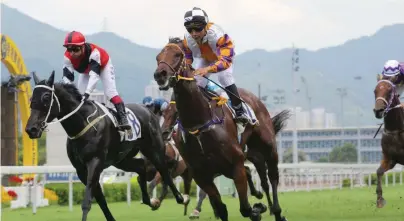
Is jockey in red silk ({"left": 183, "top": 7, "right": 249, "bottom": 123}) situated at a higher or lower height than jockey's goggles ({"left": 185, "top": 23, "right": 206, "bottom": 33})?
lower

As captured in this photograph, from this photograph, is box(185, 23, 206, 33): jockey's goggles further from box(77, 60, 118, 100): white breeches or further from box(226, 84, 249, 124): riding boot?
box(77, 60, 118, 100): white breeches

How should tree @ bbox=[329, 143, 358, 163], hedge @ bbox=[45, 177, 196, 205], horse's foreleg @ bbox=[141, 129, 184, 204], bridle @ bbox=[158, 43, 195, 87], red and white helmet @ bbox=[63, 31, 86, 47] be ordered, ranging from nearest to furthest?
bridle @ bbox=[158, 43, 195, 87] → red and white helmet @ bbox=[63, 31, 86, 47] → horse's foreleg @ bbox=[141, 129, 184, 204] → hedge @ bbox=[45, 177, 196, 205] → tree @ bbox=[329, 143, 358, 163]

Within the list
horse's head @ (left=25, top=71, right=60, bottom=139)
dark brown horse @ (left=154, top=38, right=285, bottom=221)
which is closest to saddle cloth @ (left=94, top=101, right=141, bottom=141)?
horse's head @ (left=25, top=71, right=60, bottom=139)

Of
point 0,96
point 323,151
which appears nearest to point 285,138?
point 323,151

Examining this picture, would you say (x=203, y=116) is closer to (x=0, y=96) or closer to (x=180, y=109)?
(x=180, y=109)

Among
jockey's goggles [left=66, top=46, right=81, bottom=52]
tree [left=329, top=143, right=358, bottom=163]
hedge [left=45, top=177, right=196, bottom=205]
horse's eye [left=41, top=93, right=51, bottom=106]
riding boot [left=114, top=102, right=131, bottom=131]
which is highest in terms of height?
jockey's goggles [left=66, top=46, right=81, bottom=52]

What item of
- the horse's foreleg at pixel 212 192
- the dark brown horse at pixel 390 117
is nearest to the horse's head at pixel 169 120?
the horse's foreleg at pixel 212 192

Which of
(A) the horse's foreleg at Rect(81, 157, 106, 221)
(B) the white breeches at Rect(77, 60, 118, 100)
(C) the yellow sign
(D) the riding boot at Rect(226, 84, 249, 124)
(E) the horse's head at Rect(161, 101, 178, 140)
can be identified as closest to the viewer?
(D) the riding boot at Rect(226, 84, 249, 124)

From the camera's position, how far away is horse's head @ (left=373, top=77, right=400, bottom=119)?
9.94 meters

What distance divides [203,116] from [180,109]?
0.20 meters

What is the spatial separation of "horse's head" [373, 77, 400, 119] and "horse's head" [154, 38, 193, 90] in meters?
3.93

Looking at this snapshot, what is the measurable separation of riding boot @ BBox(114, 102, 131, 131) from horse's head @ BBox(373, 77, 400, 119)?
123 inches

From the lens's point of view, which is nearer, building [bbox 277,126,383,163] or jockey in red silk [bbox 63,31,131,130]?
jockey in red silk [bbox 63,31,131,130]

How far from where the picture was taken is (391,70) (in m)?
10.2
